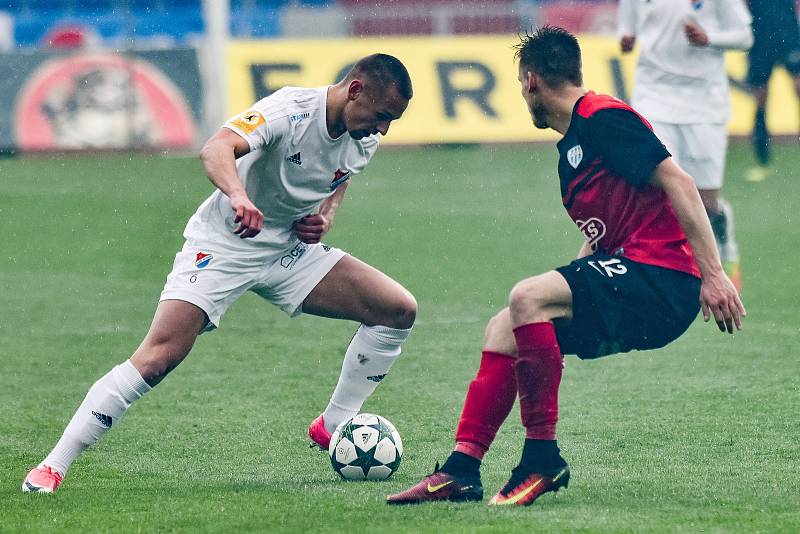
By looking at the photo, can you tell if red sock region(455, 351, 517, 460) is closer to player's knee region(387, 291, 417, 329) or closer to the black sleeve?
the black sleeve

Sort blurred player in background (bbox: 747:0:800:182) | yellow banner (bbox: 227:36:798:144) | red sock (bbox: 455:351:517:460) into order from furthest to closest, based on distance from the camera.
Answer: yellow banner (bbox: 227:36:798:144)
blurred player in background (bbox: 747:0:800:182)
red sock (bbox: 455:351:517:460)

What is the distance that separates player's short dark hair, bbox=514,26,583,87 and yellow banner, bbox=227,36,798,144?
518 inches

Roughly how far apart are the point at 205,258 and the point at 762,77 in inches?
451

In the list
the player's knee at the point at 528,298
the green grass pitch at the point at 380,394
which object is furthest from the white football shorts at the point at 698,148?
the player's knee at the point at 528,298

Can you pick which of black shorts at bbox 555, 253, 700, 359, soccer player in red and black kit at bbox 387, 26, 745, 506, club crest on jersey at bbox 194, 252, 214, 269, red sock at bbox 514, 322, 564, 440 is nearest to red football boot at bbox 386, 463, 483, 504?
soccer player in red and black kit at bbox 387, 26, 745, 506

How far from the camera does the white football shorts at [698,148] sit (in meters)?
9.45

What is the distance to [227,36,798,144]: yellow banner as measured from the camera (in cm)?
1830

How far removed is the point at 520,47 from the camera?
504 cm

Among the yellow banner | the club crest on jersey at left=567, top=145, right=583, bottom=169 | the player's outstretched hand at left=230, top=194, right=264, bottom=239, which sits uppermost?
the club crest on jersey at left=567, top=145, right=583, bottom=169

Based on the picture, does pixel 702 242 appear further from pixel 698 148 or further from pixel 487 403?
pixel 698 148

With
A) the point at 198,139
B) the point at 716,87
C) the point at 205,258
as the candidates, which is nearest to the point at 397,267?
the point at 716,87

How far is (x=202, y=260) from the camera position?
5.54 metres

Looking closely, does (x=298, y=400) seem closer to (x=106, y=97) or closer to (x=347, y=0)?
(x=106, y=97)

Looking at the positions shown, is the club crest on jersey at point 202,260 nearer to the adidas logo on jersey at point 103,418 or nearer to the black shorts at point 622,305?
the adidas logo on jersey at point 103,418
